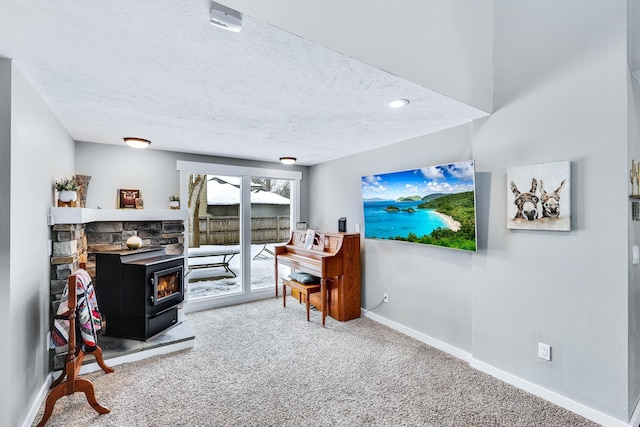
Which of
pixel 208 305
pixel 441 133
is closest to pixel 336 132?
pixel 441 133

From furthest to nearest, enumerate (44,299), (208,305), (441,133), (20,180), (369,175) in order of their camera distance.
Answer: (208,305)
(369,175)
(441,133)
(44,299)
(20,180)

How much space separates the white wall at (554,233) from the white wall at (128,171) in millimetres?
3417

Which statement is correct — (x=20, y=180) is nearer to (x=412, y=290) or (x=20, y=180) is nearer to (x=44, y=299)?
(x=44, y=299)

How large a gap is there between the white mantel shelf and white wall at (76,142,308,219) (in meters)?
0.24

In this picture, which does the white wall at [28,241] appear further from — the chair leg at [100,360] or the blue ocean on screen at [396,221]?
the blue ocean on screen at [396,221]

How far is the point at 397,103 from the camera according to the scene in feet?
7.62

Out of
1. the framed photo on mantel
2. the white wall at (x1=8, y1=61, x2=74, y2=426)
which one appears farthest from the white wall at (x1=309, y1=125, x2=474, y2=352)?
the white wall at (x1=8, y1=61, x2=74, y2=426)

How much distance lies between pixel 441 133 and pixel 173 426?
3.34 metres

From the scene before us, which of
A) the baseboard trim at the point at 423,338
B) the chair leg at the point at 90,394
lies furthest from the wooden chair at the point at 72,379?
the baseboard trim at the point at 423,338

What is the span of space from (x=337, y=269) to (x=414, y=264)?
94 centimetres

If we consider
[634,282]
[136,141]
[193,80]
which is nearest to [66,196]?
[136,141]

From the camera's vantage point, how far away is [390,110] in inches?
97.8

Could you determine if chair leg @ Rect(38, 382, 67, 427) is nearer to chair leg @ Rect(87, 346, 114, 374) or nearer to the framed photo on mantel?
chair leg @ Rect(87, 346, 114, 374)

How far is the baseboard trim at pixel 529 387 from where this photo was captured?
198 cm
